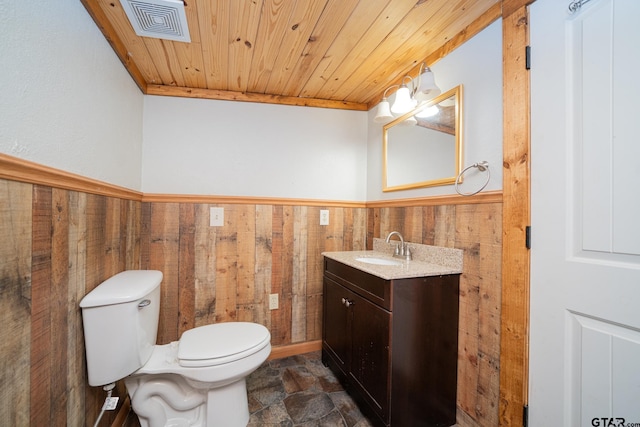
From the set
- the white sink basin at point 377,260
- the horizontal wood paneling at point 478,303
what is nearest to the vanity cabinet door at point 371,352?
the white sink basin at point 377,260

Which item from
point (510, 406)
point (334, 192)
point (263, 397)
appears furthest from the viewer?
point (334, 192)

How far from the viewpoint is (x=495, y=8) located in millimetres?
1218

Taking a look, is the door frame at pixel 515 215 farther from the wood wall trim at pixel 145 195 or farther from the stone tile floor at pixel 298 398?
the stone tile floor at pixel 298 398

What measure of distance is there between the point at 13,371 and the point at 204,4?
1.49 m

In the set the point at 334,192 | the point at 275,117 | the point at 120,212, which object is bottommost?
the point at 120,212

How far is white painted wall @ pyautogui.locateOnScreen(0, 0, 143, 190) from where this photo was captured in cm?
74

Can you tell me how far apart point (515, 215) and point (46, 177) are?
176 cm

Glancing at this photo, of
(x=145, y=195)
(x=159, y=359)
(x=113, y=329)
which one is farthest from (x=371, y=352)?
(x=145, y=195)

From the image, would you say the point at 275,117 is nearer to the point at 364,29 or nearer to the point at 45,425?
the point at 364,29

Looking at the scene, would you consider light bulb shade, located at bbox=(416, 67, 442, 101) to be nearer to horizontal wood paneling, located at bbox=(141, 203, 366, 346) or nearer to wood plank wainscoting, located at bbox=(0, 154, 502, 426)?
wood plank wainscoting, located at bbox=(0, 154, 502, 426)

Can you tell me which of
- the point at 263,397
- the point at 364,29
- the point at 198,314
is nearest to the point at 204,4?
the point at 364,29

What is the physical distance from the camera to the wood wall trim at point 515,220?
109 cm

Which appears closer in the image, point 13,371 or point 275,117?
point 13,371

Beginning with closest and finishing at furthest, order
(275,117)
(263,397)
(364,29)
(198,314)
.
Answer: (364,29) → (263,397) → (198,314) → (275,117)
